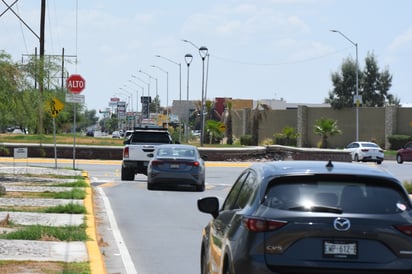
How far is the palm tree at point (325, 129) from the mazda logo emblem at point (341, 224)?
67.0m

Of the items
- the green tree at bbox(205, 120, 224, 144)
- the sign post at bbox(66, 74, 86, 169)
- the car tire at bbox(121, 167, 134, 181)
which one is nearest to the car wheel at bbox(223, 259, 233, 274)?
the car tire at bbox(121, 167, 134, 181)

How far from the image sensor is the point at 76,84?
34688 millimetres

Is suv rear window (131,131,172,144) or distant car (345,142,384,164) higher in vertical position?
suv rear window (131,131,172,144)

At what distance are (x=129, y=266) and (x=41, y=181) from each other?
1601cm

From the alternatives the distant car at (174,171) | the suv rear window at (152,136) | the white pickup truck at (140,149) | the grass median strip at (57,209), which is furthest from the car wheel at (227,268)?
the suv rear window at (152,136)

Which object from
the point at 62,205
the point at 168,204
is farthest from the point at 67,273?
the point at 168,204

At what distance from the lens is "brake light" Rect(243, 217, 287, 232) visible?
6.96 m

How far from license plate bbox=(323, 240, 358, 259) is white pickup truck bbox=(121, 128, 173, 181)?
24.8m

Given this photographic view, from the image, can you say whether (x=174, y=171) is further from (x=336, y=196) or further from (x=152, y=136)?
(x=336, y=196)

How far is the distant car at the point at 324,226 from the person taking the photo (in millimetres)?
6922

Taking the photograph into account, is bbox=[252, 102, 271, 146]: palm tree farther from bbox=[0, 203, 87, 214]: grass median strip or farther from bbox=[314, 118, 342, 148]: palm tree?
bbox=[0, 203, 87, 214]: grass median strip

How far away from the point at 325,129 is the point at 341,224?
221ft

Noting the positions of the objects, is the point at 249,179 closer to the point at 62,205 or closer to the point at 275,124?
the point at 62,205

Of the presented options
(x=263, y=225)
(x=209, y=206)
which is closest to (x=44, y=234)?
(x=209, y=206)
